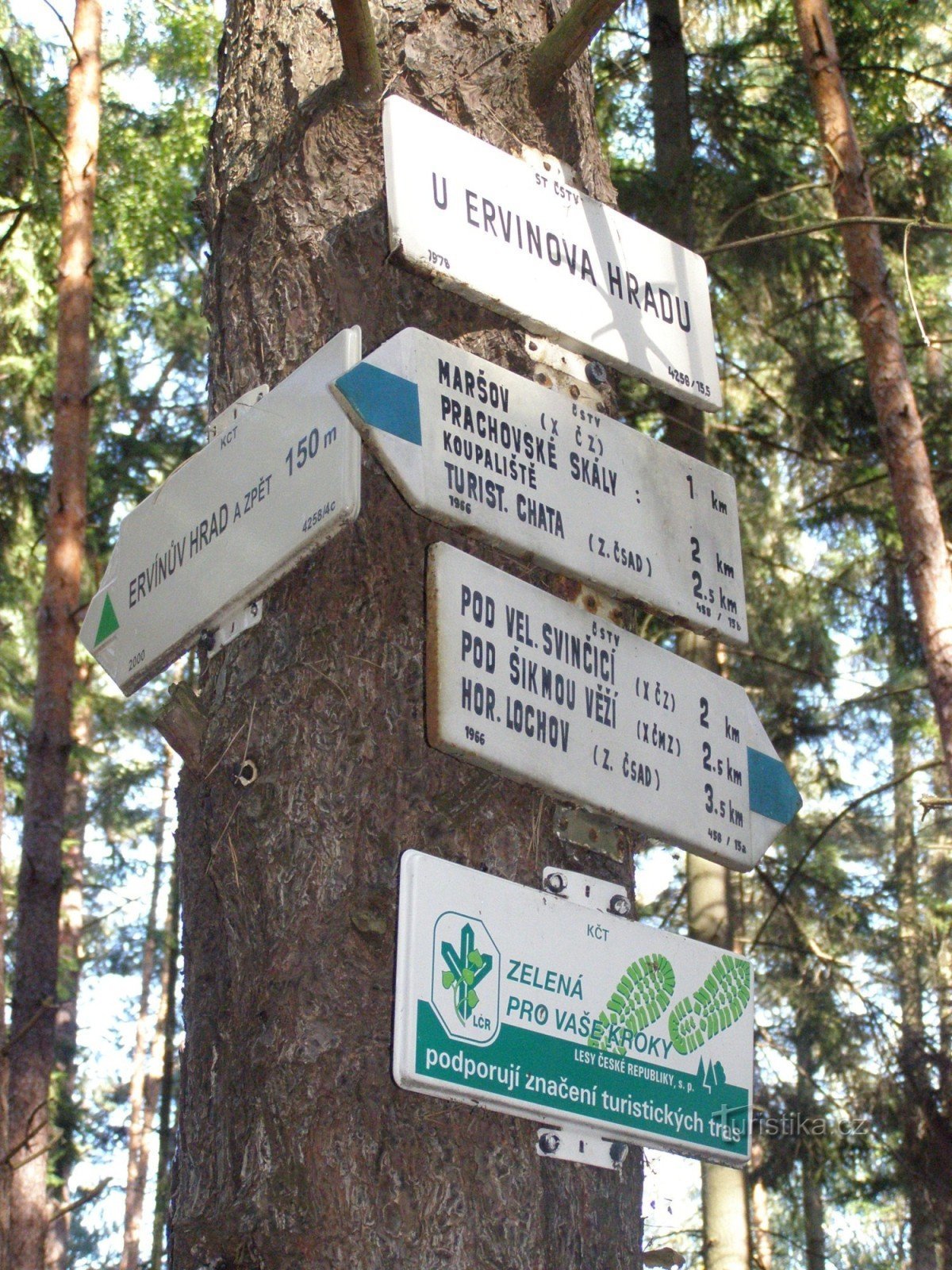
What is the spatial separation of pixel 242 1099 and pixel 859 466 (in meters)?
10.3

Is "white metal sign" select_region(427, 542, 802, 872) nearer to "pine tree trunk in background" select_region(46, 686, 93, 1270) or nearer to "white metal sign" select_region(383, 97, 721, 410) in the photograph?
"white metal sign" select_region(383, 97, 721, 410)

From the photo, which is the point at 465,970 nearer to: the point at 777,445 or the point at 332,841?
the point at 332,841

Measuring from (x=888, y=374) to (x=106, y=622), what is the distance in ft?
21.8

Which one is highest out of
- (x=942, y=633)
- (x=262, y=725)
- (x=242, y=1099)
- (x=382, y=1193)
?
(x=942, y=633)

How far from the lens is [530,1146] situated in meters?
1.95

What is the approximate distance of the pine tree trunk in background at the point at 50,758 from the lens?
8445mm

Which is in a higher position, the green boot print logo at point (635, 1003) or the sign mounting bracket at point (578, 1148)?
the green boot print logo at point (635, 1003)

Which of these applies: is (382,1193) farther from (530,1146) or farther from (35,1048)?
(35,1048)

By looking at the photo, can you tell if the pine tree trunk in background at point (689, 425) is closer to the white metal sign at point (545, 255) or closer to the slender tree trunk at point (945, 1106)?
the slender tree trunk at point (945, 1106)

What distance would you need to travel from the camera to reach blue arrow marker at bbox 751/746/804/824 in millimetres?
2559

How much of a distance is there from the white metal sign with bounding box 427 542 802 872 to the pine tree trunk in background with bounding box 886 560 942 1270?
6168mm

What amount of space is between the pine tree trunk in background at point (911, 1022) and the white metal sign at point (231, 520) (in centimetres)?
663

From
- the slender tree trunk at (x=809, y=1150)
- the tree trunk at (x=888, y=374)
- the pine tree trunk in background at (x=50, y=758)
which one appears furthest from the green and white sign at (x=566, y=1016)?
the slender tree trunk at (x=809, y=1150)

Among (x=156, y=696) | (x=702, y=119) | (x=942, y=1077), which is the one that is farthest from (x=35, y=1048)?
(x=156, y=696)
